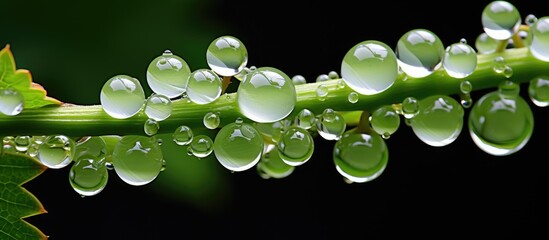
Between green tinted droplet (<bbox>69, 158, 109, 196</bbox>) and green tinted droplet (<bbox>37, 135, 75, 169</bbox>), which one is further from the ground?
green tinted droplet (<bbox>37, 135, 75, 169</bbox>)

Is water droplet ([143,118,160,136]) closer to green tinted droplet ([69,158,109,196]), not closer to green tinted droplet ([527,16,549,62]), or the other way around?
green tinted droplet ([69,158,109,196])

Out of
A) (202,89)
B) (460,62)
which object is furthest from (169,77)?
(460,62)

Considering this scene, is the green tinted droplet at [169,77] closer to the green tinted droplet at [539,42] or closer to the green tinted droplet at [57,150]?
the green tinted droplet at [57,150]

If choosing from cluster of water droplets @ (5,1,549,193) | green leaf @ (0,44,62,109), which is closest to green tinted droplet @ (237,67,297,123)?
cluster of water droplets @ (5,1,549,193)

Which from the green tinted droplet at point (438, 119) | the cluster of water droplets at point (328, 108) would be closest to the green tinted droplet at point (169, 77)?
the cluster of water droplets at point (328, 108)

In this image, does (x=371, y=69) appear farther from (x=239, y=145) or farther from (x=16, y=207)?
(x=16, y=207)
